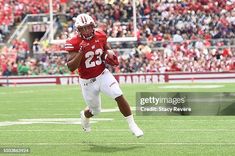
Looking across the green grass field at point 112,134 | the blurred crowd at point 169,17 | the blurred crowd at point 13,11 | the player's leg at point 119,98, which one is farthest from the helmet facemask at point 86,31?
the blurred crowd at point 13,11

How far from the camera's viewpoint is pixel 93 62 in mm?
10438

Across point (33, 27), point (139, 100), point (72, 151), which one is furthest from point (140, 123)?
point (33, 27)

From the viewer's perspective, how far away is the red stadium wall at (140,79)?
28250mm

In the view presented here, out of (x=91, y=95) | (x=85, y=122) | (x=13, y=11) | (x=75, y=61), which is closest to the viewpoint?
(x=75, y=61)

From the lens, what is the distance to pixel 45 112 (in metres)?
16.7

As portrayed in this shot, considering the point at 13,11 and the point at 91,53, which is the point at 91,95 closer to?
the point at 91,53

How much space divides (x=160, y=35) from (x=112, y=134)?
20318 mm

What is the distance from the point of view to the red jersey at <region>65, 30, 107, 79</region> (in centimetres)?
1023

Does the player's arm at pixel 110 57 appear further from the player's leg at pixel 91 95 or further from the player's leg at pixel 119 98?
the player's leg at pixel 91 95

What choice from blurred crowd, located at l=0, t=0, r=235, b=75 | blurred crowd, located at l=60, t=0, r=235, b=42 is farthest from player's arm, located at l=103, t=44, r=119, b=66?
blurred crowd, located at l=60, t=0, r=235, b=42

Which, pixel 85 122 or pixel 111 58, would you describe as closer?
pixel 111 58

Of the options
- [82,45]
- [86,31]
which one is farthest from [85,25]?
[82,45]

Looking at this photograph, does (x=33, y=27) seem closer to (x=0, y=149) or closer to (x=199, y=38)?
(x=199, y=38)

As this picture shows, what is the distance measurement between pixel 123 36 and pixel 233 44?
4.57m
